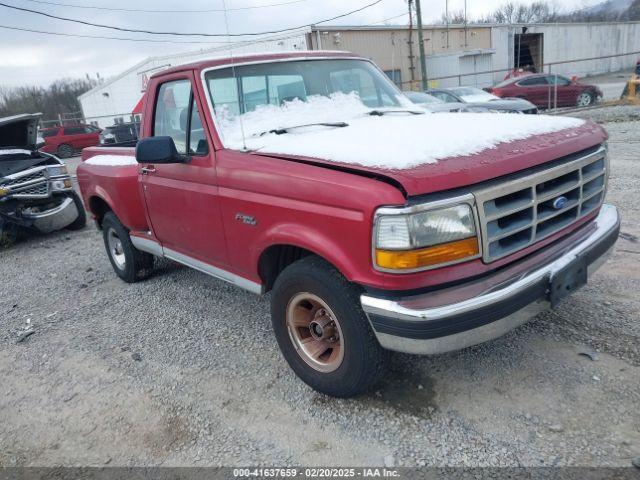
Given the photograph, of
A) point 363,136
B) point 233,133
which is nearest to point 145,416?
point 233,133

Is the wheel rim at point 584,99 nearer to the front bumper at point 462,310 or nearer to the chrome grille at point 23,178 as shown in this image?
the chrome grille at point 23,178

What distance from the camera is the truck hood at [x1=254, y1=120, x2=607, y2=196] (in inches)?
89.2

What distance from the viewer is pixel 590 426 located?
249 centimetres

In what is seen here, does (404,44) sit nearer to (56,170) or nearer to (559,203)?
(56,170)

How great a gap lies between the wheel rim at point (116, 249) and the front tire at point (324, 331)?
2957 millimetres

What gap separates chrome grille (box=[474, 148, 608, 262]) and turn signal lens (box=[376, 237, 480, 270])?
9 centimetres

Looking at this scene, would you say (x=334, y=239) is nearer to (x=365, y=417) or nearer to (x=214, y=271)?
(x=365, y=417)

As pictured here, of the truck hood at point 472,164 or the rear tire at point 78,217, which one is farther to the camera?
the rear tire at point 78,217

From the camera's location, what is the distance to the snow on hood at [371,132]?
8.29 ft

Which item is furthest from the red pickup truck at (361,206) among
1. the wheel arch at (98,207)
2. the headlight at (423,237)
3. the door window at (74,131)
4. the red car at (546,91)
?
the door window at (74,131)

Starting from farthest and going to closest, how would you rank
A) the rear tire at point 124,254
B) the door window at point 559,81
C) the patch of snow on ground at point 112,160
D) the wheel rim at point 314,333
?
1. the door window at point 559,81
2. the rear tire at point 124,254
3. the patch of snow on ground at point 112,160
4. the wheel rim at point 314,333

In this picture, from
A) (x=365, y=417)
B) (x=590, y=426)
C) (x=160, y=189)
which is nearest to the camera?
(x=590, y=426)

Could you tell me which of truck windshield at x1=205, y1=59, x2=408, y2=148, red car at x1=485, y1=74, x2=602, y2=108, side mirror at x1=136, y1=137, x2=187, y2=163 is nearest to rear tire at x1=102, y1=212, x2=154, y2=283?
side mirror at x1=136, y1=137, x2=187, y2=163

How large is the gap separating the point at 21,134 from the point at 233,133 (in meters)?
6.32
